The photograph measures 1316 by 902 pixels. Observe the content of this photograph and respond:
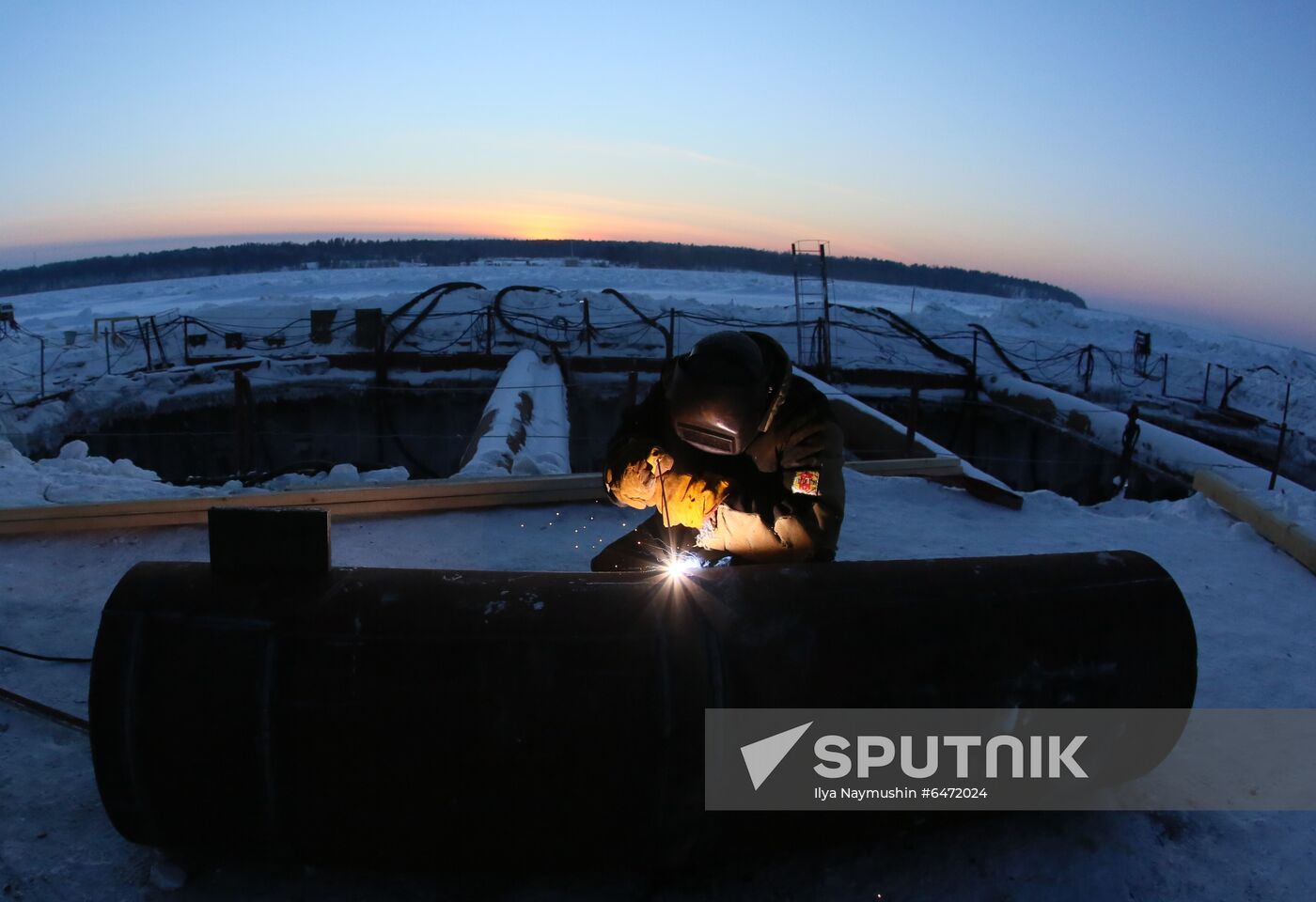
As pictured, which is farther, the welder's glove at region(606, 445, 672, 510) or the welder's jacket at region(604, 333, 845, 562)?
the welder's glove at region(606, 445, 672, 510)

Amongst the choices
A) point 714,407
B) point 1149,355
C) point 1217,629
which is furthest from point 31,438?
point 1149,355

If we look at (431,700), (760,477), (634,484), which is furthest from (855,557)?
(431,700)

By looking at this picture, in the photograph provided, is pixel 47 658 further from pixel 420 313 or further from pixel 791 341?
pixel 791 341

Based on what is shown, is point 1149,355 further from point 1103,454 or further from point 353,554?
point 353,554

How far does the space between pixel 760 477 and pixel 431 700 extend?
7.69 ft

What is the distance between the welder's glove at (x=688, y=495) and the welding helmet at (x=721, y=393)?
394 mm

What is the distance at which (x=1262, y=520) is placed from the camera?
22.1 ft

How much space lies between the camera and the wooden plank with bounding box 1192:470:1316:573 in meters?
6.10

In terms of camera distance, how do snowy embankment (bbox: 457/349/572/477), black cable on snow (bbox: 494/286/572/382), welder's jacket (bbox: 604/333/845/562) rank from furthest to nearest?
black cable on snow (bbox: 494/286/572/382), snowy embankment (bbox: 457/349/572/477), welder's jacket (bbox: 604/333/845/562)

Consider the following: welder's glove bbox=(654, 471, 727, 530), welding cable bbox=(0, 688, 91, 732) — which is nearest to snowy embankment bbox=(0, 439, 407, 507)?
welding cable bbox=(0, 688, 91, 732)

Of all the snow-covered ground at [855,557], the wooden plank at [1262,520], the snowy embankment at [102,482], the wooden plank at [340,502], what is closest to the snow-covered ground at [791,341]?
the snow-covered ground at [855,557]

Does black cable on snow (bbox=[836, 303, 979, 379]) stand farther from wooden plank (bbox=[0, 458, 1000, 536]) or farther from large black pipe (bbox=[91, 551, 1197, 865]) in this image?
large black pipe (bbox=[91, 551, 1197, 865])

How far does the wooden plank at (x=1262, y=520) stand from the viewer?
6098mm

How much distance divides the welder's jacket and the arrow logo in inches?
55.2
